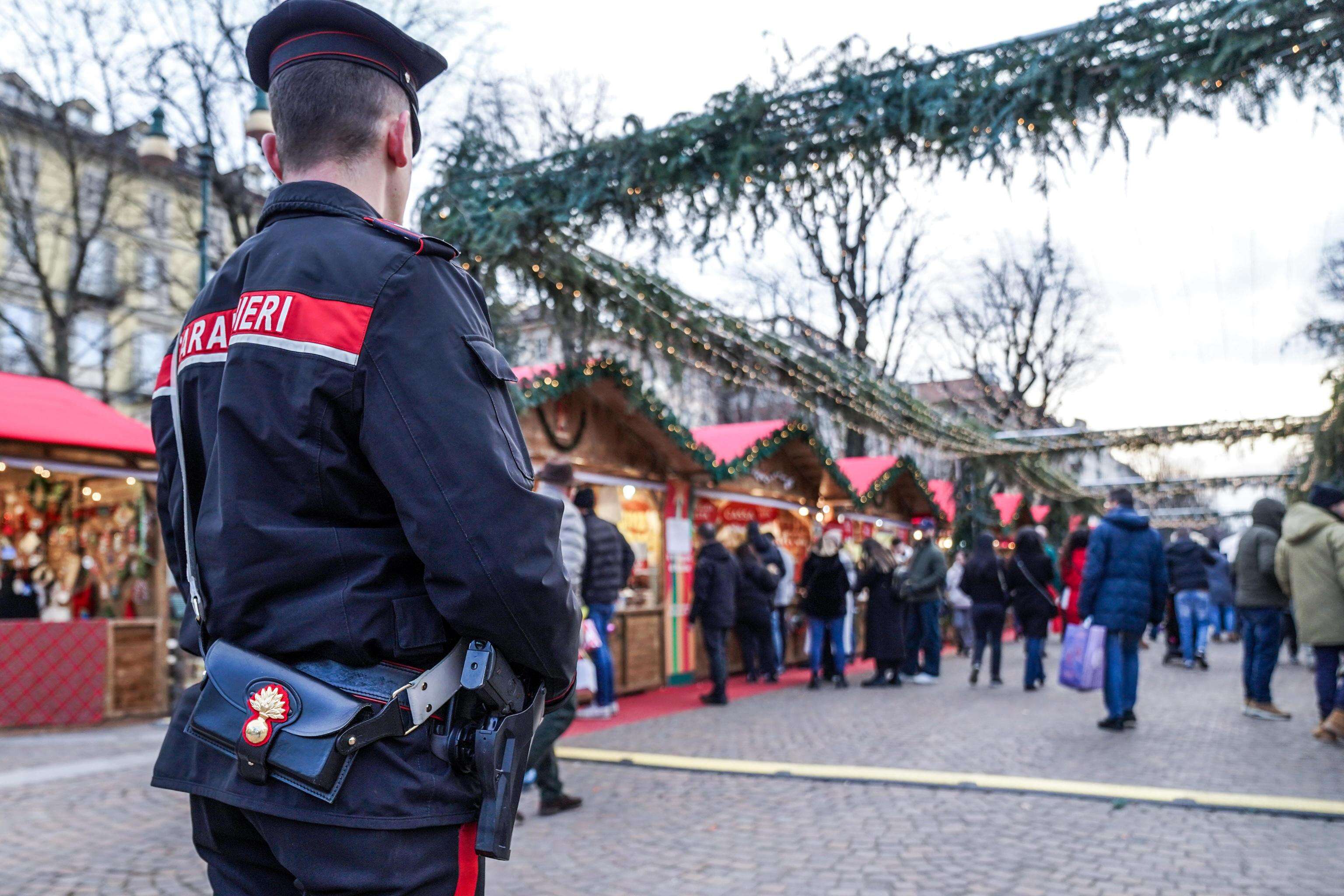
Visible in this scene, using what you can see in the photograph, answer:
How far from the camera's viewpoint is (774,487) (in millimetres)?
15641

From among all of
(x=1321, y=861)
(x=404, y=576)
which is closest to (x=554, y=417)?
(x=1321, y=861)

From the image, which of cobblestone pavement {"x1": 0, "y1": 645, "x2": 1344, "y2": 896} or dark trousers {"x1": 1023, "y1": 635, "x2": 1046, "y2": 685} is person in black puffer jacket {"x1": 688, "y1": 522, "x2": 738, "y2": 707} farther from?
dark trousers {"x1": 1023, "y1": 635, "x2": 1046, "y2": 685}

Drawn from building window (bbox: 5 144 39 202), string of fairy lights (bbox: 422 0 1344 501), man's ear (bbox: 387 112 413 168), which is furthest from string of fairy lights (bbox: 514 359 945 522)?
building window (bbox: 5 144 39 202)

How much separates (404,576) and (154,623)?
1022cm

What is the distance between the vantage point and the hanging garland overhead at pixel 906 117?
640cm

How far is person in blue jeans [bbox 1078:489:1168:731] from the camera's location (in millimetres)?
8453

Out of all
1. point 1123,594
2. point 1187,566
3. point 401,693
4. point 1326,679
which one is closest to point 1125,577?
point 1123,594

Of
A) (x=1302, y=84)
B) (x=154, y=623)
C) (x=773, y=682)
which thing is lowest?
(x=773, y=682)

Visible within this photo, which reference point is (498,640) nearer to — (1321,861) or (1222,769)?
(1321,861)

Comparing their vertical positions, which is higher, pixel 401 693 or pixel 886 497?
pixel 886 497

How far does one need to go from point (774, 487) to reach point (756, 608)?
3408 mm

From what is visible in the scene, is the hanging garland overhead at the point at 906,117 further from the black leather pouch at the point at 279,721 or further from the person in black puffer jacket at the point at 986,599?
the black leather pouch at the point at 279,721

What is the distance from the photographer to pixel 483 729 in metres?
1.55

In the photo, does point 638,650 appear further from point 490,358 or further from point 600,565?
point 490,358
